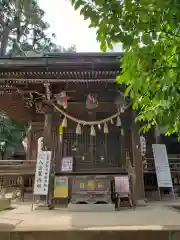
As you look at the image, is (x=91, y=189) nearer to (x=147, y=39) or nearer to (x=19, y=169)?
(x=19, y=169)

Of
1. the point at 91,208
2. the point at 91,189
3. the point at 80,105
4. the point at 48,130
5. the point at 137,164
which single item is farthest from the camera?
the point at 80,105

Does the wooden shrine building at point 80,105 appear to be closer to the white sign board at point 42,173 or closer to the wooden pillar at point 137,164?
the wooden pillar at point 137,164

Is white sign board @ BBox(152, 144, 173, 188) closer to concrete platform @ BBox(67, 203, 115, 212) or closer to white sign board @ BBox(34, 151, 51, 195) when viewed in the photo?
concrete platform @ BBox(67, 203, 115, 212)

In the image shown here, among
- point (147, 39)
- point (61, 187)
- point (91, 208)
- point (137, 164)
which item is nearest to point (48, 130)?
point (61, 187)

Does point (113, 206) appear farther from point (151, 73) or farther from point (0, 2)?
point (0, 2)

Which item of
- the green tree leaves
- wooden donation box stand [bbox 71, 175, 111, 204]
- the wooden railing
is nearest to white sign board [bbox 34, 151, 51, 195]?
→ wooden donation box stand [bbox 71, 175, 111, 204]

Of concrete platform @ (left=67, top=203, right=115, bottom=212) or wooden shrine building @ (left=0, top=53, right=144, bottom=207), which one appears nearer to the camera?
concrete platform @ (left=67, top=203, right=115, bottom=212)

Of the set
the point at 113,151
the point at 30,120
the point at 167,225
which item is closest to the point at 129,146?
the point at 113,151

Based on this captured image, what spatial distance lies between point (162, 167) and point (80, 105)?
406 centimetres

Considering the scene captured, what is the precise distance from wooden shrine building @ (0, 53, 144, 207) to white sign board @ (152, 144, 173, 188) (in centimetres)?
126

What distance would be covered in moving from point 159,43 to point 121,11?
469 millimetres

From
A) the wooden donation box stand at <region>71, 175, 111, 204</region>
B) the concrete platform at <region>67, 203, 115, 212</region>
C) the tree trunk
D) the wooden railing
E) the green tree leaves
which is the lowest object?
the concrete platform at <region>67, 203, 115, 212</region>

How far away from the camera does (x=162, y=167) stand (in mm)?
8289

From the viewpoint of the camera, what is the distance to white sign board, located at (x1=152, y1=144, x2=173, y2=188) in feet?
26.3
